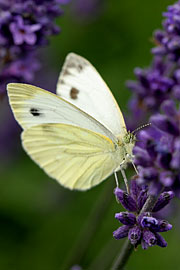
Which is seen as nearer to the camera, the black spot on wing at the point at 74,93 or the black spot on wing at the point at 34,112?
the black spot on wing at the point at 34,112

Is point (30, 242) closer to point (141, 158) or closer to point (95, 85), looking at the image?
point (95, 85)

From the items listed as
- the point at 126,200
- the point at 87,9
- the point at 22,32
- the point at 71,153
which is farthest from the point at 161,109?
the point at 87,9

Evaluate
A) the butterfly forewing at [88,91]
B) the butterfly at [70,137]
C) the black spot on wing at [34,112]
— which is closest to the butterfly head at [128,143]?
the butterfly at [70,137]

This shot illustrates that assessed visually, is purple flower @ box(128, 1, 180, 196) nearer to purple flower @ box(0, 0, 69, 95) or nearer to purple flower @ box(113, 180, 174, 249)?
purple flower @ box(113, 180, 174, 249)

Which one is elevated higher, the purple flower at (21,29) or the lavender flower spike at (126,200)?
the purple flower at (21,29)

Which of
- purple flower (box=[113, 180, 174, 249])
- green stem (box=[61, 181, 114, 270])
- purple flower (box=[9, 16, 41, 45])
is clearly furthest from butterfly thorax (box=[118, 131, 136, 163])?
purple flower (box=[9, 16, 41, 45])

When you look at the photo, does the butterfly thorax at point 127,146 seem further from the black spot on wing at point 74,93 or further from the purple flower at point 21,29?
the purple flower at point 21,29
